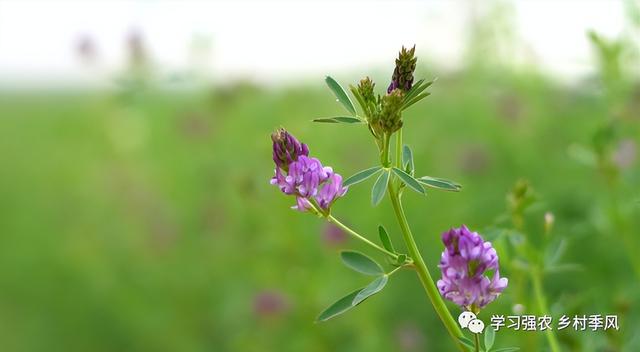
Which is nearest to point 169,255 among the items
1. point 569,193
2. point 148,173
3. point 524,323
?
point 148,173

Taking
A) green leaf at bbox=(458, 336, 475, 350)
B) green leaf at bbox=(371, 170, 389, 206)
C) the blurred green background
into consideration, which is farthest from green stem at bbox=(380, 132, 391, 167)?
the blurred green background

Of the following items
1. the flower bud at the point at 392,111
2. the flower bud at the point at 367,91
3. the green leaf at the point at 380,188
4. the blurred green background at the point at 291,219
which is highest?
the blurred green background at the point at 291,219

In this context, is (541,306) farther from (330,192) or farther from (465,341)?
(330,192)

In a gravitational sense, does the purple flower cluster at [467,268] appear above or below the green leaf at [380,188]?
below

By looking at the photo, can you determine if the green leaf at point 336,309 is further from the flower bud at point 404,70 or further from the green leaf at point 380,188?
the flower bud at point 404,70

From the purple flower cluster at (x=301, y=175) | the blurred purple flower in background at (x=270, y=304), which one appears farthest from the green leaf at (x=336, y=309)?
the blurred purple flower in background at (x=270, y=304)

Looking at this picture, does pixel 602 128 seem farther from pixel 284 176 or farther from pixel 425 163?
pixel 425 163
